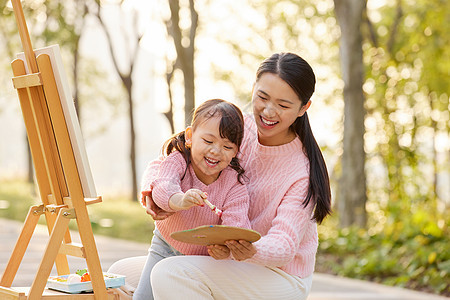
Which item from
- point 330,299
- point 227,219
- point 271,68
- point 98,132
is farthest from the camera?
point 98,132

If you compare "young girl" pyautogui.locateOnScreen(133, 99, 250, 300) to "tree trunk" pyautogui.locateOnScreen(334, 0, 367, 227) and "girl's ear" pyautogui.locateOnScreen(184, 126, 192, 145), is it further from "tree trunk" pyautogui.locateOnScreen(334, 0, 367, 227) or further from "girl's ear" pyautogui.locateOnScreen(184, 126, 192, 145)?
"tree trunk" pyautogui.locateOnScreen(334, 0, 367, 227)

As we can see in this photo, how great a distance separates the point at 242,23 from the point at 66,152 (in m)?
17.8

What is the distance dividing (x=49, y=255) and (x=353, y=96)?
253 inches

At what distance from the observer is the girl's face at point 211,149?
2.87 metres

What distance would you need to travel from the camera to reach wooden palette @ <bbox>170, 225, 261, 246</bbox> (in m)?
2.47

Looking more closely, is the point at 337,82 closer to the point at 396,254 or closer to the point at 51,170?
the point at 396,254

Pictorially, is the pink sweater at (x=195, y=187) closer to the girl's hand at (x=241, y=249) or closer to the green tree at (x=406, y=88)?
the girl's hand at (x=241, y=249)

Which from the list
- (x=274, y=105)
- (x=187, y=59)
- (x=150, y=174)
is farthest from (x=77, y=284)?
(x=187, y=59)

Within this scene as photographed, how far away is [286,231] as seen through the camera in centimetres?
285

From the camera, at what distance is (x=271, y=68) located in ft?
9.91

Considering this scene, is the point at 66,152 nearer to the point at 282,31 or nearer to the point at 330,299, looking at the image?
the point at 330,299

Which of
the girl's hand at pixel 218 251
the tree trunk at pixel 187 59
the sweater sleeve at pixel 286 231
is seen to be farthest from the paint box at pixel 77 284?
the tree trunk at pixel 187 59

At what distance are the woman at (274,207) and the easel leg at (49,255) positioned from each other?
0.32 m

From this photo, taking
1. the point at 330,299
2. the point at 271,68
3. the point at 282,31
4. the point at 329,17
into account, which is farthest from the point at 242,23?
the point at 271,68
